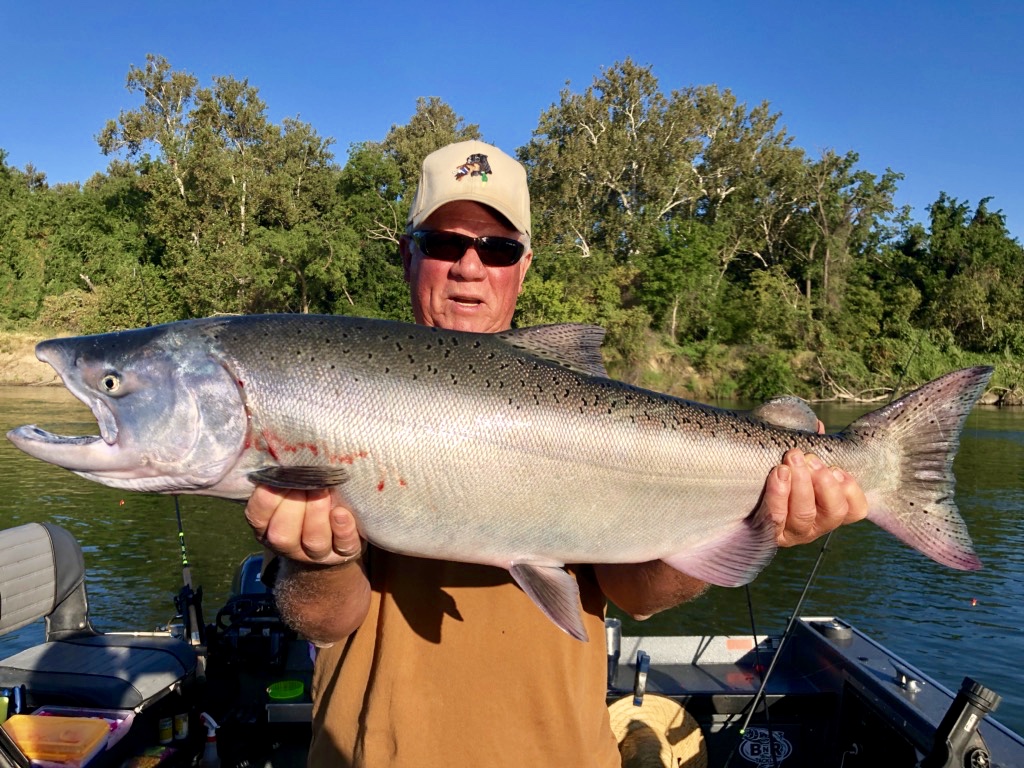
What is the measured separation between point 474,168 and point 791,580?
13268mm

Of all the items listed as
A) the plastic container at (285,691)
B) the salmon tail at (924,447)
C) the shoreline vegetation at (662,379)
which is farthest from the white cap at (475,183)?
the shoreline vegetation at (662,379)

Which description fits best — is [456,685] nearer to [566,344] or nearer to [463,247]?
[566,344]

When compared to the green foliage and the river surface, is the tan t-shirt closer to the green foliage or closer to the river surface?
the river surface

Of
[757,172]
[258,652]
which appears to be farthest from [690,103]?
[258,652]

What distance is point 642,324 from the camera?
4497 cm

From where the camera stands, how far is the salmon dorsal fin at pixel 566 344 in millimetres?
2836

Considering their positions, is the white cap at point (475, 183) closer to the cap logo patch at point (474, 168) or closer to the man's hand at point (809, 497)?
the cap logo patch at point (474, 168)

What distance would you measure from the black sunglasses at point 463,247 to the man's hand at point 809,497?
4.60 ft

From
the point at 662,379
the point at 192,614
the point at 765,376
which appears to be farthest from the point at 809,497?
the point at 765,376

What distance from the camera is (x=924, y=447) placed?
299cm

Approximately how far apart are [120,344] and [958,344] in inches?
2432

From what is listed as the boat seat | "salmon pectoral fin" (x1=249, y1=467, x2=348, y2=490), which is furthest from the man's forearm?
the boat seat

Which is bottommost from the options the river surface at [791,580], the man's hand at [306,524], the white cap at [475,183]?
the river surface at [791,580]

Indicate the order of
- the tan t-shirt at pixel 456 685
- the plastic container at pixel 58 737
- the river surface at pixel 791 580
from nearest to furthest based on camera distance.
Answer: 1. the tan t-shirt at pixel 456 685
2. the plastic container at pixel 58 737
3. the river surface at pixel 791 580
